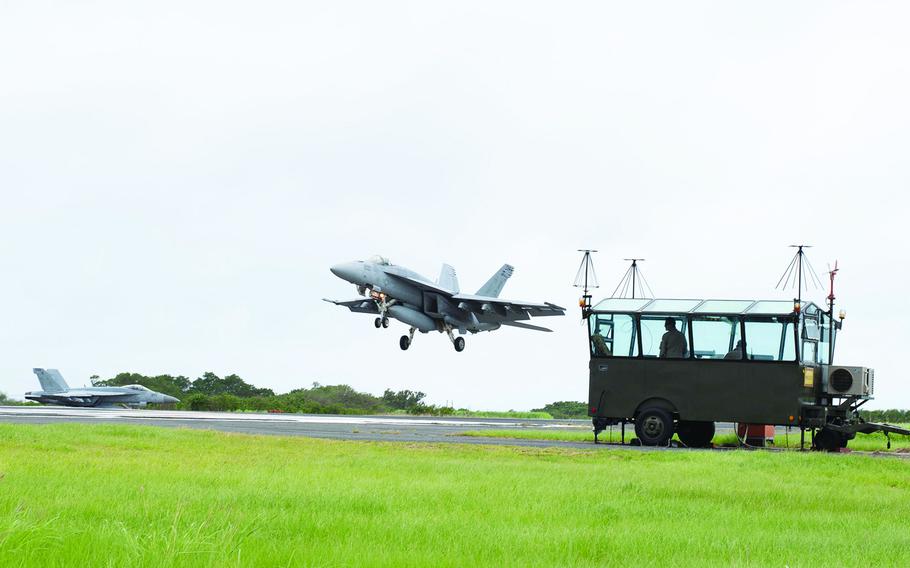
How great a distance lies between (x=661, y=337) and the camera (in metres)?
24.4

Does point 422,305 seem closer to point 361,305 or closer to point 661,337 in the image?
point 361,305

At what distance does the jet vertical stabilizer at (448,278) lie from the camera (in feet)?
219

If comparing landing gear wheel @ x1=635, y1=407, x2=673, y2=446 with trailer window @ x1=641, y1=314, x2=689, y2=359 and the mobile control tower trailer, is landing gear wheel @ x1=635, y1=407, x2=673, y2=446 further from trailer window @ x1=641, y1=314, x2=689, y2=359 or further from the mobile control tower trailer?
trailer window @ x1=641, y1=314, x2=689, y2=359

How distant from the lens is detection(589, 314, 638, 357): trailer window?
2466cm

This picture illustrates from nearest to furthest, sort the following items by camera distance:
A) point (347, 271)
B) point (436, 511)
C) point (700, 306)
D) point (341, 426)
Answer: point (436, 511) < point (700, 306) < point (341, 426) < point (347, 271)

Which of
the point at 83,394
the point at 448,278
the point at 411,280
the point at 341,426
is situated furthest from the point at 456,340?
the point at 83,394

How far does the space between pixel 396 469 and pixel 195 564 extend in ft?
25.3

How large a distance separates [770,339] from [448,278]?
147ft

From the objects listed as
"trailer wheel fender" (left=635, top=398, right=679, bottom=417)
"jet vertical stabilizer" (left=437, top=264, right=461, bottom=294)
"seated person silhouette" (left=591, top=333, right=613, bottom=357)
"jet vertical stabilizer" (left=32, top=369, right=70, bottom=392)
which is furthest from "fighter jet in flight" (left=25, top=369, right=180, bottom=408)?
"trailer wheel fender" (left=635, top=398, right=679, bottom=417)

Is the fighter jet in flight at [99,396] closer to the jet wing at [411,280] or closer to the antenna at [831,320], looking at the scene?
the jet wing at [411,280]

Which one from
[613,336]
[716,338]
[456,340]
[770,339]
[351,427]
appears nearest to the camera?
[770,339]

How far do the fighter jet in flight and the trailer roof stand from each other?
55310 millimetres

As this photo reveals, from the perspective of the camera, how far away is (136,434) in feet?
72.3

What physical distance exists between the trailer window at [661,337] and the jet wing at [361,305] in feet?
109
